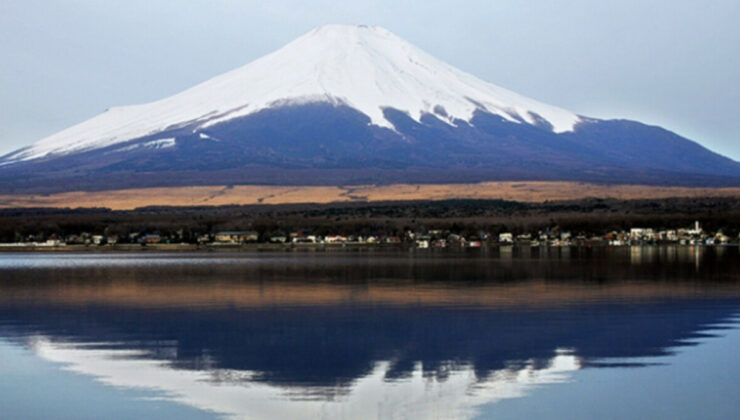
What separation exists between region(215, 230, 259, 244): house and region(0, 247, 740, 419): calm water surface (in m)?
65.4

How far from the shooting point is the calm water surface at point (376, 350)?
646 inches

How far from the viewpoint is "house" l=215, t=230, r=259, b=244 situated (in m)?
104

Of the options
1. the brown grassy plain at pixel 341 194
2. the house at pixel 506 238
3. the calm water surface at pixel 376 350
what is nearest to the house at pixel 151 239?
the brown grassy plain at pixel 341 194

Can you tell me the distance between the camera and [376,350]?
2125 cm

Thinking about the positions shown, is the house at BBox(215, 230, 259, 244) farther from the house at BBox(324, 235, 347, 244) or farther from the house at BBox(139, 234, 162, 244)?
the house at BBox(324, 235, 347, 244)

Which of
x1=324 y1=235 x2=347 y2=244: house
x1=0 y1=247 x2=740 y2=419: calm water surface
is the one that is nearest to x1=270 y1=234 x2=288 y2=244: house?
x1=324 y1=235 x2=347 y2=244: house

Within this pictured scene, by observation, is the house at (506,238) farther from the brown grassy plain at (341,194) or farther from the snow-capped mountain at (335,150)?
the snow-capped mountain at (335,150)

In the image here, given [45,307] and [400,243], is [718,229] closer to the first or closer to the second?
[400,243]

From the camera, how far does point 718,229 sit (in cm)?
9756

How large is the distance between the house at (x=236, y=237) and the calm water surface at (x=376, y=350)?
65409mm

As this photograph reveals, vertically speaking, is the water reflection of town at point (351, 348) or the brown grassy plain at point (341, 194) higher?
the brown grassy plain at point (341, 194)

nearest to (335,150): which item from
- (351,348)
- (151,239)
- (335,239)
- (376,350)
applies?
(151,239)

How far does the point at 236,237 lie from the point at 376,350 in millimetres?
84908

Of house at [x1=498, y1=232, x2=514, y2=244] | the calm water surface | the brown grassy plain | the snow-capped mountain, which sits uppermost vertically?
the snow-capped mountain
